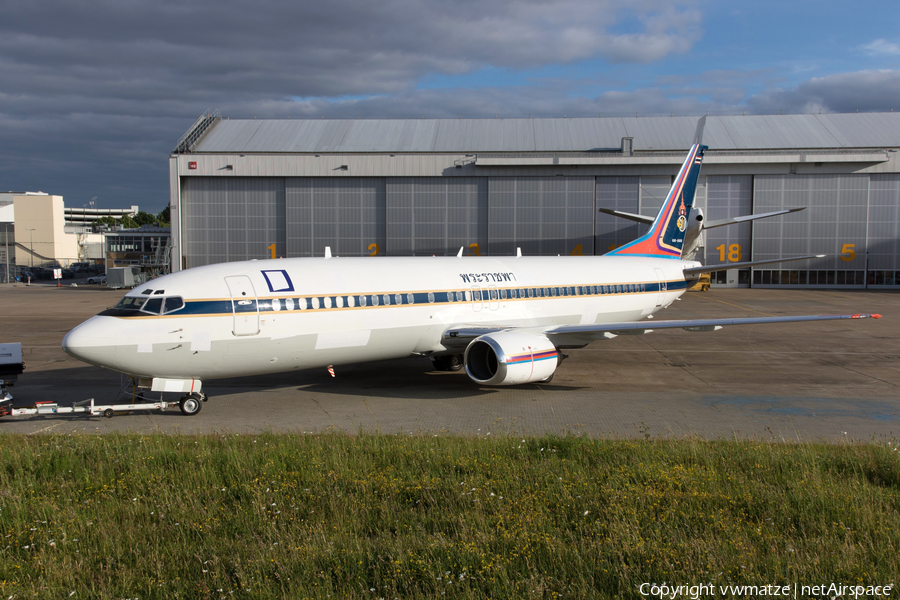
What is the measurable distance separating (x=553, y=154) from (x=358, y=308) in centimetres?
4643

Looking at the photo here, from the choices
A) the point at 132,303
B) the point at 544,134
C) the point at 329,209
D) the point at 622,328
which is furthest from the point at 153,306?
the point at 544,134

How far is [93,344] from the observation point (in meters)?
13.2

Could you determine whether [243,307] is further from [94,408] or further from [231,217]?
[231,217]

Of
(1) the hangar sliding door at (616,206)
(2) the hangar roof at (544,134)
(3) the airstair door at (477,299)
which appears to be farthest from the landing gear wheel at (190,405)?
(2) the hangar roof at (544,134)

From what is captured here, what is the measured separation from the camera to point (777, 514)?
26.6ft

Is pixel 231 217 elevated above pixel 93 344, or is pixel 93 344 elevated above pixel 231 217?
pixel 231 217

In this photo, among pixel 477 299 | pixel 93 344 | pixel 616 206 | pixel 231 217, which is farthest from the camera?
pixel 231 217

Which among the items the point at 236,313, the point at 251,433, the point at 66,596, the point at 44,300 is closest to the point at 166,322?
the point at 236,313

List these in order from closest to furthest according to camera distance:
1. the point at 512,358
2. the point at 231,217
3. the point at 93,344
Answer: the point at 93,344, the point at 512,358, the point at 231,217

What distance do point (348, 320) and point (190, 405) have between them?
4.27 m

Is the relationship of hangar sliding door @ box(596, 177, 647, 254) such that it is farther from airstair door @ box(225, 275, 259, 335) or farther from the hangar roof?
airstair door @ box(225, 275, 259, 335)

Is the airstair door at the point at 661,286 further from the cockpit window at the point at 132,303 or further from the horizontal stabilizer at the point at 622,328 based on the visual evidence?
the cockpit window at the point at 132,303

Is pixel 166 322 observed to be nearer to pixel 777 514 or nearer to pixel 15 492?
pixel 15 492

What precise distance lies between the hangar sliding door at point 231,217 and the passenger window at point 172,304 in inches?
1787
